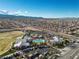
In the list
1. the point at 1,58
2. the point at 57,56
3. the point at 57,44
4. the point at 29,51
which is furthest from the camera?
the point at 57,44

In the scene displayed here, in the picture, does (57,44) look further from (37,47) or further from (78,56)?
(78,56)

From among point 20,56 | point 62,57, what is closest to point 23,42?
point 20,56

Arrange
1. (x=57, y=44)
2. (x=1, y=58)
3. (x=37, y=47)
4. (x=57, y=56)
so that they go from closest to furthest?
(x=1, y=58) → (x=57, y=56) → (x=37, y=47) → (x=57, y=44)

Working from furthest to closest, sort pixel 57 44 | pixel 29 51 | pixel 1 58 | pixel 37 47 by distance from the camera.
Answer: pixel 57 44 < pixel 37 47 < pixel 29 51 < pixel 1 58

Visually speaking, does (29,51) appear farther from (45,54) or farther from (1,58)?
(1,58)

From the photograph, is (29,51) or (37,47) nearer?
(29,51)

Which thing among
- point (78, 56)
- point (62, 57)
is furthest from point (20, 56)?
point (78, 56)

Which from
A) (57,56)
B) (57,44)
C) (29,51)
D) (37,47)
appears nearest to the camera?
(57,56)

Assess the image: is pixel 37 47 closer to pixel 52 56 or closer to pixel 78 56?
pixel 52 56

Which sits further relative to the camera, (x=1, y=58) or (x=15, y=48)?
(x=15, y=48)
